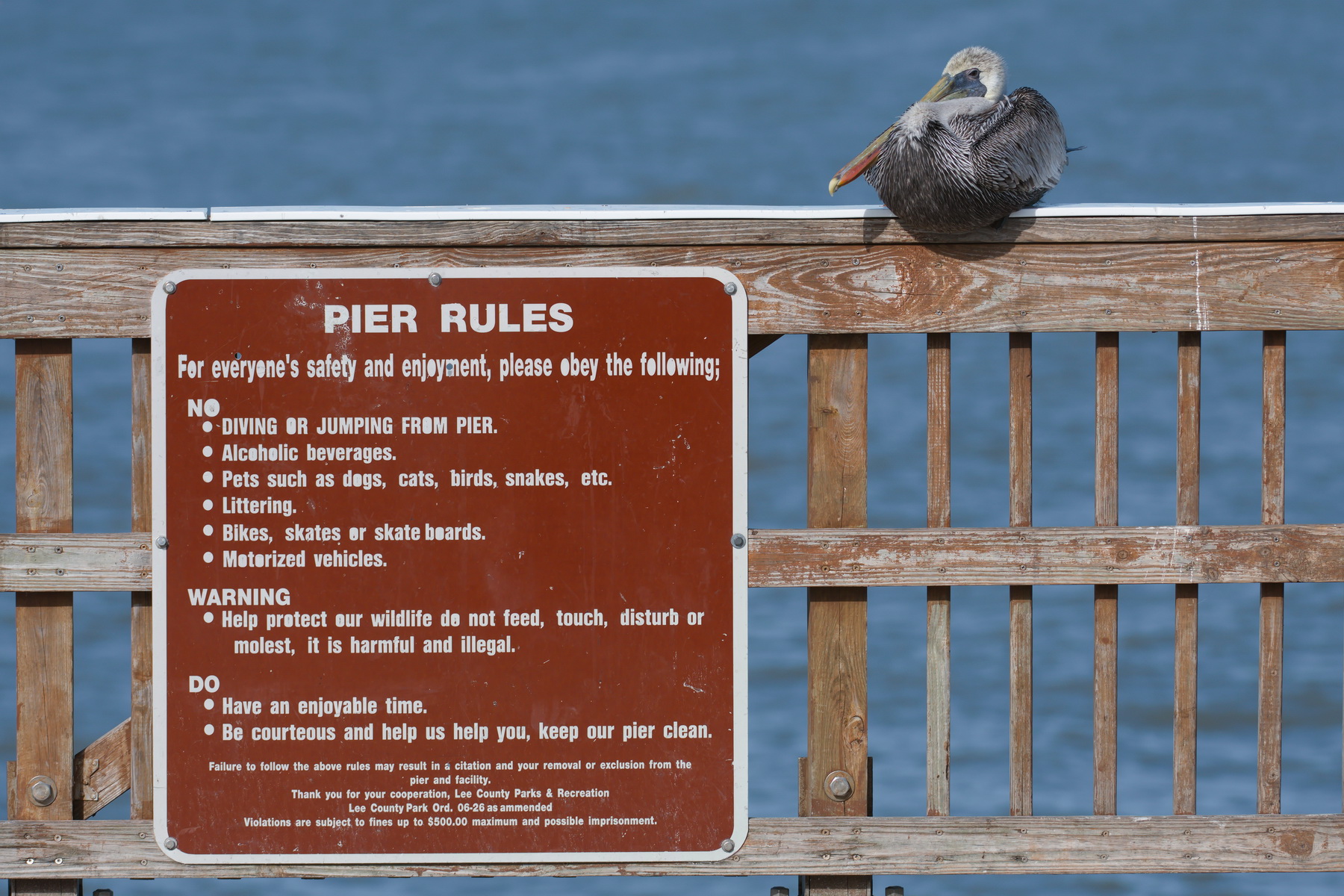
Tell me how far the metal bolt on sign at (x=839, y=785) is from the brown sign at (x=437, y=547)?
9.5 inches

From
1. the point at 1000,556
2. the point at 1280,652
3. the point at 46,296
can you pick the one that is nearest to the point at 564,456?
the point at 1000,556

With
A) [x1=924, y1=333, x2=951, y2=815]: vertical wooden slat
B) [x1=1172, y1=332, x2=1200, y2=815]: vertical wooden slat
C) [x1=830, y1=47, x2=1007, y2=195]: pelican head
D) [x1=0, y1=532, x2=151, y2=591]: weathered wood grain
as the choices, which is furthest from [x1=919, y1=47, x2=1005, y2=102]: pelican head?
[x1=0, y1=532, x2=151, y2=591]: weathered wood grain

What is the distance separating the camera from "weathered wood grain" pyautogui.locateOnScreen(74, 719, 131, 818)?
3.21 m

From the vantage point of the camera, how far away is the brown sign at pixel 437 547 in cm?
306

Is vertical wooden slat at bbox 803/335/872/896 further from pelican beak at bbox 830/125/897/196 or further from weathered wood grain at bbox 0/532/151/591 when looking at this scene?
weathered wood grain at bbox 0/532/151/591

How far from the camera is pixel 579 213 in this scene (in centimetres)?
311

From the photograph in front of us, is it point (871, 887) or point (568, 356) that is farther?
point (871, 887)

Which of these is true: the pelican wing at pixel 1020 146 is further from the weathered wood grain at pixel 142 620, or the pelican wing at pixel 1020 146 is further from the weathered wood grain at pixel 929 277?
the weathered wood grain at pixel 142 620

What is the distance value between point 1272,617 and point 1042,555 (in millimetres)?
541

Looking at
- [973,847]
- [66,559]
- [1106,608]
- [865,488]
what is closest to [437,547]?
[66,559]

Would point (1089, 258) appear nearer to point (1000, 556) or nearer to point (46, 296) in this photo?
point (1000, 556)

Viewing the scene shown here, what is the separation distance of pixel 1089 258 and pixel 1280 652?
3.19ft

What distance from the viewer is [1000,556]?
10.3ft

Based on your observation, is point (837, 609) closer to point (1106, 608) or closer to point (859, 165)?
point (1106, 608)
